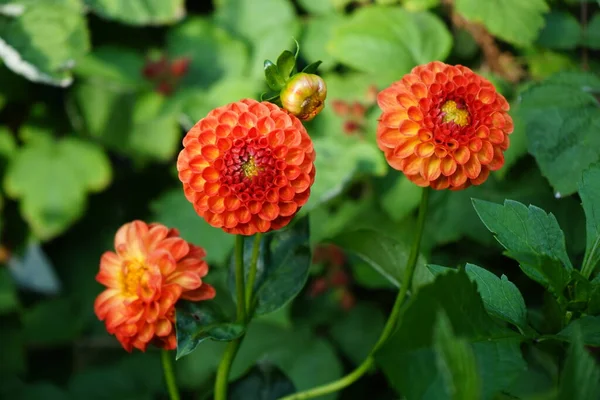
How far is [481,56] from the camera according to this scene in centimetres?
118

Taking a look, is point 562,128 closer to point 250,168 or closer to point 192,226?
point 250,168

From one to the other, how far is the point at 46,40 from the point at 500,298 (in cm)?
87

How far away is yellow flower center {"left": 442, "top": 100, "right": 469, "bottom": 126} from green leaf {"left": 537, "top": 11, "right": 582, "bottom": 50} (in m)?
0.48

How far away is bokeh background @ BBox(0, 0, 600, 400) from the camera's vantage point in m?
1.05

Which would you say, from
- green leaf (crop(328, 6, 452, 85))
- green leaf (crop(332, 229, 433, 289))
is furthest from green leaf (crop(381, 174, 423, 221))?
green leaf (crop(332, 229, 433, 289))

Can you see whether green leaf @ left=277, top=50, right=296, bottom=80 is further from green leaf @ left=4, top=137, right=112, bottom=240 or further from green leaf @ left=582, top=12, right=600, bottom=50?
green leaf @ left=4, top=137, right=112, bottom=240

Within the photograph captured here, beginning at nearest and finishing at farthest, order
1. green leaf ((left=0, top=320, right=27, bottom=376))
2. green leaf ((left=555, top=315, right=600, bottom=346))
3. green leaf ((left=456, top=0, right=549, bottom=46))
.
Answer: green leaf ((left=555, top=315, right=600, bottom=346)), green leaf ((left=456, top=0, right=549, bottom=46)), green leaf ((left=0, top=320, right=27, bottom=376))

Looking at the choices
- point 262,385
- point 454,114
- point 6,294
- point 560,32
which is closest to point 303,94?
point 454,114

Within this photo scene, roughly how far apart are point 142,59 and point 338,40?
0.44 metres

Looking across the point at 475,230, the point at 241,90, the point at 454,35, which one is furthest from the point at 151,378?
the point at 454,35

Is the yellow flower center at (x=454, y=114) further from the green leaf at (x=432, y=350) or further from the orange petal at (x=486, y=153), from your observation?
the green leaf at (x=432, y=350)

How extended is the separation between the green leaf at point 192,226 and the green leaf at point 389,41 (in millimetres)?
351

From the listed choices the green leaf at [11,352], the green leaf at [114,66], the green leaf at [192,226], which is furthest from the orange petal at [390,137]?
the green leaf at [11,352]

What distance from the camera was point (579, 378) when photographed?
45 centimetres
